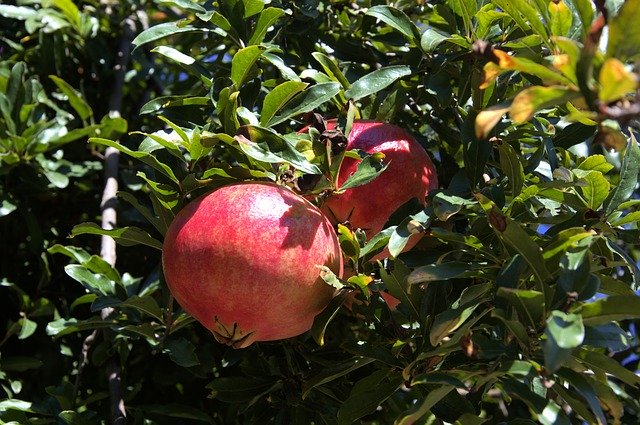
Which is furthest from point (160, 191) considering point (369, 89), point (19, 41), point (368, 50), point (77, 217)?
point (19, 41)

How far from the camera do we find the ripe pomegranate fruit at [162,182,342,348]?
3.67 feet

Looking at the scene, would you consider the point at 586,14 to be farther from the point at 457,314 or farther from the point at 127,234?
the point at 127,234

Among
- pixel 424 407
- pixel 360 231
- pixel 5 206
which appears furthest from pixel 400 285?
pixel 5 206

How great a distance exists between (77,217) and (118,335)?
68 centimetres

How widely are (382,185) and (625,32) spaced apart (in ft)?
1.70

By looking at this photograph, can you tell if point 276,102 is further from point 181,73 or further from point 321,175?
point 181,73

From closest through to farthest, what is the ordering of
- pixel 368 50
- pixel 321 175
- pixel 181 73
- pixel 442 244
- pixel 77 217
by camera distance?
pixel 321 175
pixel 442 244
pixel 368 50
pixel 77 217
pixel 181 73

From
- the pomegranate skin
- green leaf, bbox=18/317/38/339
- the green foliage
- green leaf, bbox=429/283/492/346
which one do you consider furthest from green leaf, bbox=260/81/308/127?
green leaf, bbox=18/317/38/339

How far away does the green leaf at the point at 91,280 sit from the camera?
1610mm

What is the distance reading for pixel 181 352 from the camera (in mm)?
1497

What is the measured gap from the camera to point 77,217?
2.25m

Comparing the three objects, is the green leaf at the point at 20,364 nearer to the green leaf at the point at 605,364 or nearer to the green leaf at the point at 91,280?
the green leaf at the point at 91,280

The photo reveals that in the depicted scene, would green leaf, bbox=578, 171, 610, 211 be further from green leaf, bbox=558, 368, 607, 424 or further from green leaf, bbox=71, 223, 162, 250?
green leaf, bbox=71, 223, 162, 250

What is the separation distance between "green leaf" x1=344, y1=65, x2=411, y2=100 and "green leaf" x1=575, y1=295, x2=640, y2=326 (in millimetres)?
605
